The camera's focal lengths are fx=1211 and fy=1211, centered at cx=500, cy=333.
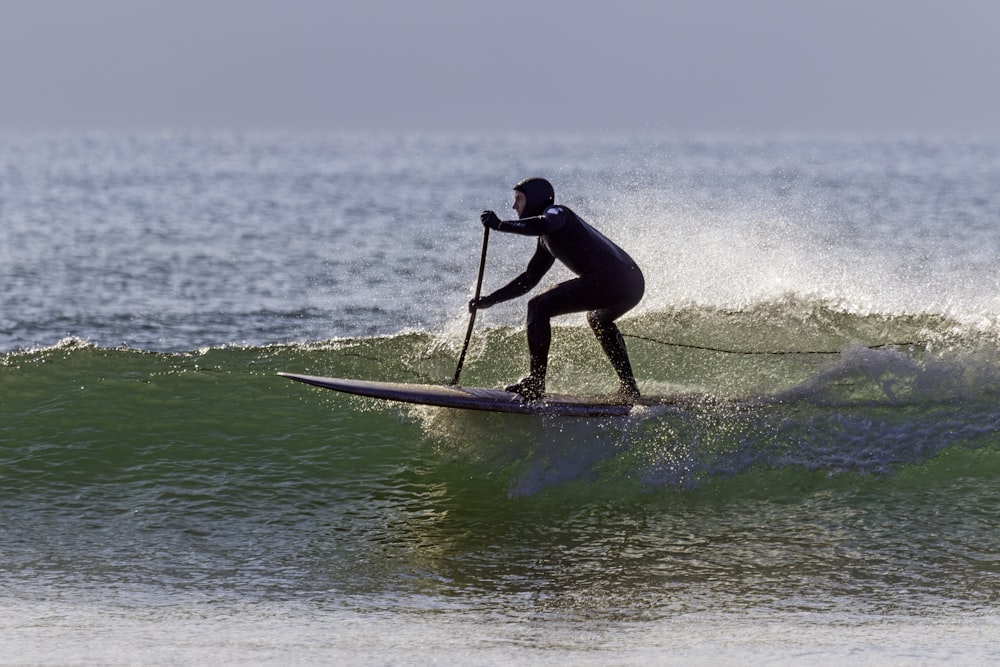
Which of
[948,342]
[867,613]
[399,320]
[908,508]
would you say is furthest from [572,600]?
[399,320]

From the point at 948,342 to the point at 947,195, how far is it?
127ft

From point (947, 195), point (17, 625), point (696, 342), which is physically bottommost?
point (17, 625)

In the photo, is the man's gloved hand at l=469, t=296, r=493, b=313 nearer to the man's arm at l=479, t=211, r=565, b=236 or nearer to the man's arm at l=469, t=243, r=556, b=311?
the man's arm at l=469, t=243, r=556, b=311

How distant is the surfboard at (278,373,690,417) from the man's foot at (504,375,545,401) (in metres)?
0.04

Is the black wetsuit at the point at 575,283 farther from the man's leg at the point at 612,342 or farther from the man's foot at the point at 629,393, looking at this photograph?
the man's foot at the point at 629,393

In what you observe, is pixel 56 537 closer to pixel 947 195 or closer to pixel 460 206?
pixel 460 206

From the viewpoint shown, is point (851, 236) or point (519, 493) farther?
point (851, 236)

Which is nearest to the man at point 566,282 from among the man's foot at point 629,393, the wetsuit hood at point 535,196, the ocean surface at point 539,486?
the wetsuit hood at point 535,196

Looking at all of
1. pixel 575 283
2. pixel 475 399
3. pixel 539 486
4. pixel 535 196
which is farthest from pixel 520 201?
pixel 539 486

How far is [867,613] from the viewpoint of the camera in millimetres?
5914

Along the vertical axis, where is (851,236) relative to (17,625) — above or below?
above

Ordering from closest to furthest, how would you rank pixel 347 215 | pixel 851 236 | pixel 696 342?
1. pixel 696 342
2. pixel 851 236
3. pixel 347 215

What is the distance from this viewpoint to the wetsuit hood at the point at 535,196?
25.4 feet

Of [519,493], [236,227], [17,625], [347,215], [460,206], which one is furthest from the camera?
[460,206]
